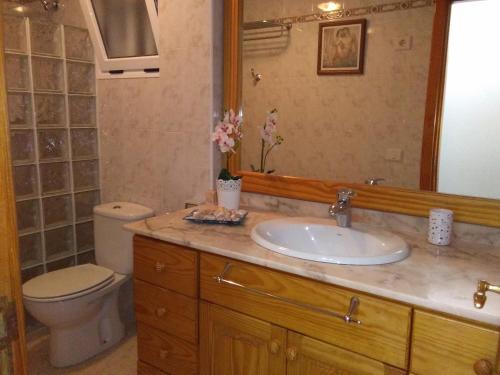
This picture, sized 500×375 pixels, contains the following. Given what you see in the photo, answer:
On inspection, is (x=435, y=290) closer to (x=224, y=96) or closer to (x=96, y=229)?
(x=224, y=96)

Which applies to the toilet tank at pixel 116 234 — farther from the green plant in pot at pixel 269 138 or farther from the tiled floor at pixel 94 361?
the green plant in pot at pixel 269 138

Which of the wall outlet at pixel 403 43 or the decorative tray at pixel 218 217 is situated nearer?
the wall outlet at pixel 403 43

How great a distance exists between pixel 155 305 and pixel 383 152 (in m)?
1.01

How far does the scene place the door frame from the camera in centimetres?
58

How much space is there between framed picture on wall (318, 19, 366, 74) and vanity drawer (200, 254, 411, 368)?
0.85 metres

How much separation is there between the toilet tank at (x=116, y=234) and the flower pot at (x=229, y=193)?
0.59 metres

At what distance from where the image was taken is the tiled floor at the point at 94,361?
200 centimetres

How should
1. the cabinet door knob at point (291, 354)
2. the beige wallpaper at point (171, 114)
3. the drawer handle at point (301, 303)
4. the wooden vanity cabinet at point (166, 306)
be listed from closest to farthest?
1. the drawer handle at point (301, 303)
2. the cabinet door knob at point (291, 354)
3. the wooden vanity cabinet at point (166, 306)
4. the beige wallpaper at point (171, 114)

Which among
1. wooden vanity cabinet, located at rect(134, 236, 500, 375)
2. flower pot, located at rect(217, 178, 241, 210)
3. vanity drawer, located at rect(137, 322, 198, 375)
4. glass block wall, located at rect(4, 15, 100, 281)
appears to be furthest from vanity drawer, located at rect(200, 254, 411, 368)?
glass block wall, located at rect(4, 15, 100, 281)

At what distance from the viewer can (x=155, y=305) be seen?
151 cm

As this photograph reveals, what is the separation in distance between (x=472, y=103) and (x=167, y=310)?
126 centimetres

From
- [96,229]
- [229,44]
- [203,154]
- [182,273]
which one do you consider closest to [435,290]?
[182,273]

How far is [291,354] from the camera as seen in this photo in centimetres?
120

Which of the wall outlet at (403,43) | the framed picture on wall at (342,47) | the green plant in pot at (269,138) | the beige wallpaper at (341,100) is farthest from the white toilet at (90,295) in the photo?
the wall outlet at (403,43)
